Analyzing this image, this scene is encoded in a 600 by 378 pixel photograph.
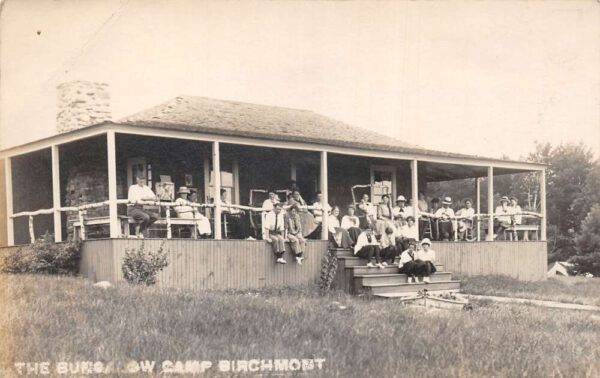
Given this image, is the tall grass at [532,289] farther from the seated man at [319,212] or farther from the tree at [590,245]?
the tree at [590,245]

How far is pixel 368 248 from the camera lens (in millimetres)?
15445

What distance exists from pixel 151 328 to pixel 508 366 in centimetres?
458

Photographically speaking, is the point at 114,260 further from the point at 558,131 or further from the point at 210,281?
the point at 558,131

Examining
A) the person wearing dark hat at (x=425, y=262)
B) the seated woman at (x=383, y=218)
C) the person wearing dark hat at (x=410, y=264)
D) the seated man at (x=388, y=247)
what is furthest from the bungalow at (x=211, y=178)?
the person wearing dark hat at (x=425, y=262)

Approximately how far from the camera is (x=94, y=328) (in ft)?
29.6

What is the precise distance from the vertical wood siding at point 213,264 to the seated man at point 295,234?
0.85ft

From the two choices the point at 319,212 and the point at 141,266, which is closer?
the point at 141,266

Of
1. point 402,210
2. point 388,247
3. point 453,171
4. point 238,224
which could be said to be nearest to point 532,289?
point 402,210

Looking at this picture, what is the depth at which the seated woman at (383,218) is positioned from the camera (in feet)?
54.6

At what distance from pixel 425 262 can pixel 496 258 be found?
5231mm

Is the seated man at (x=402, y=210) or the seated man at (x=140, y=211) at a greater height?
the seated man at (x=140, y=211)

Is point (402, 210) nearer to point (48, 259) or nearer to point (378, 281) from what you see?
point (378, 281)

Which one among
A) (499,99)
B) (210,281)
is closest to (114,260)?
(210,281)

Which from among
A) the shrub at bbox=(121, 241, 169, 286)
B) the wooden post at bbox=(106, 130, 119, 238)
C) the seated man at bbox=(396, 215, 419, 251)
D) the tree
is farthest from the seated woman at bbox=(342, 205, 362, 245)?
the tree
